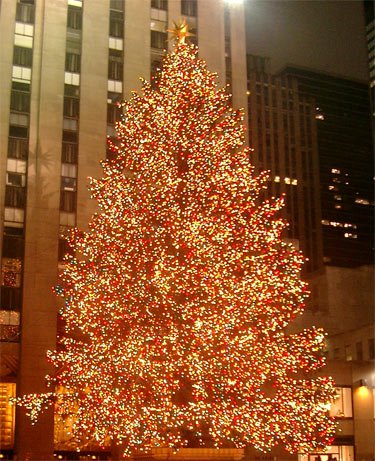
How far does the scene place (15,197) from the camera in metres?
42.6

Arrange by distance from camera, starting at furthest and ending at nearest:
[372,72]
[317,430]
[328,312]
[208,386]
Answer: [372,72] < [328,312] < [317,430] < [208,386]

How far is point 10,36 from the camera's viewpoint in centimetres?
4503

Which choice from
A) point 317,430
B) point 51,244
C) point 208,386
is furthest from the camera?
point 51,244

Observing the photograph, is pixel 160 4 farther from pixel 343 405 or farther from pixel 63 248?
pixel 343 405

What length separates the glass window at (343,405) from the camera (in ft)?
132

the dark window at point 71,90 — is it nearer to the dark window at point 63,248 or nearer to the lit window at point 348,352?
the dark window at point 63,248

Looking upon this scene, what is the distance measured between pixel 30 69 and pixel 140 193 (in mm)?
19739

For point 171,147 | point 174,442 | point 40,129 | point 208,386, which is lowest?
point 174,442

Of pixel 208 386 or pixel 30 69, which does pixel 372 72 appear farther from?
pixel 208 386

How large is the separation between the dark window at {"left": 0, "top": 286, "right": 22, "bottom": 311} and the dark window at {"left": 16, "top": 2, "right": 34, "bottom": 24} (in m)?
16.8

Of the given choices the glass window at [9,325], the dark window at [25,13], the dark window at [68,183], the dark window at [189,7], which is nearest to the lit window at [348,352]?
the dark window at [68,183]

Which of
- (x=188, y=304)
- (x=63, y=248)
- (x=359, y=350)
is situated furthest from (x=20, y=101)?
(x=359, y=350)

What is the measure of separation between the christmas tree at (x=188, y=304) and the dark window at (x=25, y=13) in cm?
1926

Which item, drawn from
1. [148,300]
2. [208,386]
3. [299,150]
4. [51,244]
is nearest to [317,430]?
[208,386]
